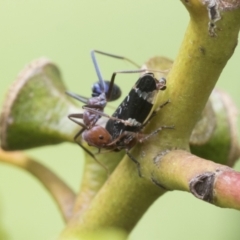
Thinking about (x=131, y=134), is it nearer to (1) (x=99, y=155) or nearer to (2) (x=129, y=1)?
(1) (x=99, y=155)

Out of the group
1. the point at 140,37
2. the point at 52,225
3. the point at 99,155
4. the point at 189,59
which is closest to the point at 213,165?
the point at 189,59

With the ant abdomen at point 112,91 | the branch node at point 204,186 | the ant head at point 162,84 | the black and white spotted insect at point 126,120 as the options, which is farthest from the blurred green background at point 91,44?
the branch node at point 204,186

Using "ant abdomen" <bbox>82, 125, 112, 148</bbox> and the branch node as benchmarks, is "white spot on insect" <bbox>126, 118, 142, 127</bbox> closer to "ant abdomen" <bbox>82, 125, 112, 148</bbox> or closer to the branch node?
"ant abdomen" <bbox>82, 125, 112, 148</bbox>

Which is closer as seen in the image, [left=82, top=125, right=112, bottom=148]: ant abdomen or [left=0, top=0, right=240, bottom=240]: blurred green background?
[left=82, top=125, right=112, bottom=148]: ant abdomen

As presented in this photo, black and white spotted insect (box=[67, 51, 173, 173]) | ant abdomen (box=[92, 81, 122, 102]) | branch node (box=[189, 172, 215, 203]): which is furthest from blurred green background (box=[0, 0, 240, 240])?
branch node (box=[189, 172, 215, 203])

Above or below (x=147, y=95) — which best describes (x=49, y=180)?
below

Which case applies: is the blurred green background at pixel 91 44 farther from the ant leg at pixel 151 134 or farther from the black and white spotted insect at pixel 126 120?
the ant leg at pixel 151 134

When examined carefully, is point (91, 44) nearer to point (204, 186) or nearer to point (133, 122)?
point (133, 122)

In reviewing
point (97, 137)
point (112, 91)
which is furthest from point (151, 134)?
point (112, 91)

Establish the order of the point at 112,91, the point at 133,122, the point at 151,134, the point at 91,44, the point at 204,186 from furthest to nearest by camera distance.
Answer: the point at 91,44, the point at 112,91, the point at 133,122, the point at 151,134, the point at 204,186
